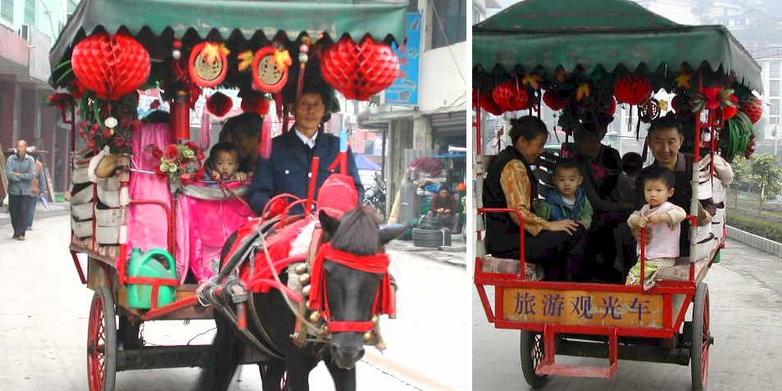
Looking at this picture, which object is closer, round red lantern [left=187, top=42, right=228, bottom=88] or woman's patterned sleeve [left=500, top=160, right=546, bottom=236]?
round red lantern [left=187, top=42, right=228, bottom=88]

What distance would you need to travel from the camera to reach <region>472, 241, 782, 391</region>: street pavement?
739cm

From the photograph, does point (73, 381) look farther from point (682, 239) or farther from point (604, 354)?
point (682, 239)

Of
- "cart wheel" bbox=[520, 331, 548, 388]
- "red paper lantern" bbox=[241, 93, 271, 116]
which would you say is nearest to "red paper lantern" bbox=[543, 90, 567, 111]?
"cart wheel" bbox=[520, 331, 548, 388]

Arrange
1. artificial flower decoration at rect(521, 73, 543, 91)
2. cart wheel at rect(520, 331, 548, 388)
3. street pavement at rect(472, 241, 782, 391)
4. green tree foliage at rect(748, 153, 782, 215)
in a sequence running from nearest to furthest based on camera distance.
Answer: artificial flower decoration at rect(521, 73, 543, 91)
cart wheel at rect(520, 331, 548, 388)
street pavement at rect(472, 241, 782, 391)
green tree foliage at rect(748, 153, 782, 215)

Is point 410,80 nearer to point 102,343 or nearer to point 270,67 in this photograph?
point 102,343

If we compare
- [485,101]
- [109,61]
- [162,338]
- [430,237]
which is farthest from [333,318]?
[430,237]

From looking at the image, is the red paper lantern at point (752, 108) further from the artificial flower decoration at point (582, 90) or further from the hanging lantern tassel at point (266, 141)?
the hanging lantern tassel at point (266, 141)

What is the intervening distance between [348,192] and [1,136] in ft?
72.0

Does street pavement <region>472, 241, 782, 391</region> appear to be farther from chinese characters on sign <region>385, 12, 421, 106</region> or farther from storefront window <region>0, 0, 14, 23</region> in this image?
storefront window <region>0, 0, 14, 23</region>

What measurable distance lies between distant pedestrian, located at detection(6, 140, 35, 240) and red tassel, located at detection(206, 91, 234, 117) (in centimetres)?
946

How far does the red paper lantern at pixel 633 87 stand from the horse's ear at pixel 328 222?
2962mm

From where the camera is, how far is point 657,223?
5.66 meters

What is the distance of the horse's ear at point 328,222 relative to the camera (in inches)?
150

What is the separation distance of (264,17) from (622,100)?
2.68m
